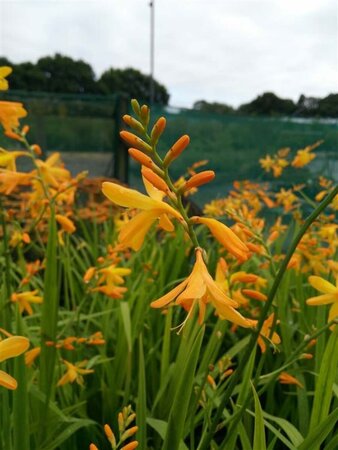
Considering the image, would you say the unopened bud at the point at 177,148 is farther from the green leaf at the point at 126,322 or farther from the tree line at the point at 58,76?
the tree line at the point at 58,76

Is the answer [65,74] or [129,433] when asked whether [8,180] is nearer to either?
[129,433]

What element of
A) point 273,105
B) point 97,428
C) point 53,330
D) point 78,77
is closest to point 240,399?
point 53,330

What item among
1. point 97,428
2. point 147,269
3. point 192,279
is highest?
point 192,279

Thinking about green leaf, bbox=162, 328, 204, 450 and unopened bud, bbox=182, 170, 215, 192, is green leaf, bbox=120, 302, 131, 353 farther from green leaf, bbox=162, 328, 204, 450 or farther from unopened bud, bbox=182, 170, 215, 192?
unopened bud, bbox=182, 170, 215, 192

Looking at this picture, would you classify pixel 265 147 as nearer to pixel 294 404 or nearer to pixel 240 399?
pixel 294 404

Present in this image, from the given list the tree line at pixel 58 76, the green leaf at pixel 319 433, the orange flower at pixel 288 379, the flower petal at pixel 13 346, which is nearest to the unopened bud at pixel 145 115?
the flower petal at pixel 13 346

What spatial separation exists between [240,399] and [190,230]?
59cm

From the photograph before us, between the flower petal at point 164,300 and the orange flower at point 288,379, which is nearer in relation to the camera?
the flower petal at point 164,300

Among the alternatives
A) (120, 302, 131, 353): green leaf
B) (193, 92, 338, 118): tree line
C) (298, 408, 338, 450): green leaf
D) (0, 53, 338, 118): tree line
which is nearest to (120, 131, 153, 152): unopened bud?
(298, 408, 338, 450): green leaf

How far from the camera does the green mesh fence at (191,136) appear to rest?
4328mm

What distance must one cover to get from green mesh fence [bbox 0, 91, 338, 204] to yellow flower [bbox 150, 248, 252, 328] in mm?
3153

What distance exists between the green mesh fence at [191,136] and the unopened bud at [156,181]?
10.3ft

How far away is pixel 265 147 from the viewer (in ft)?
16.3

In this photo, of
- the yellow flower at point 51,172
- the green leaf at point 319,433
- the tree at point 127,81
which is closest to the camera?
the green leaf at point 319,433
